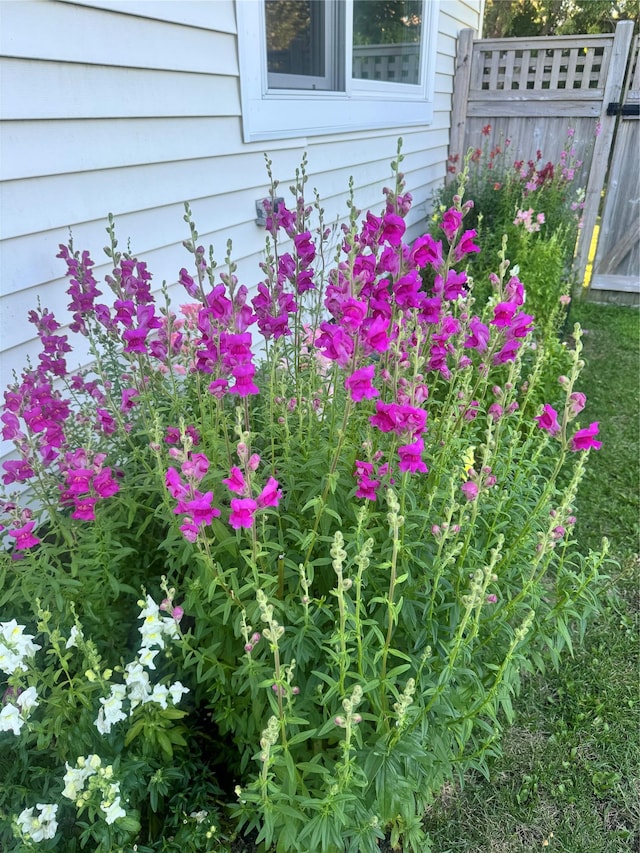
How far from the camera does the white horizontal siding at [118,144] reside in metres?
2.39

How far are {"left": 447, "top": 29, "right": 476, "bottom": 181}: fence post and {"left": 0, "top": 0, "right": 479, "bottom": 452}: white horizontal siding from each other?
4.90 metres

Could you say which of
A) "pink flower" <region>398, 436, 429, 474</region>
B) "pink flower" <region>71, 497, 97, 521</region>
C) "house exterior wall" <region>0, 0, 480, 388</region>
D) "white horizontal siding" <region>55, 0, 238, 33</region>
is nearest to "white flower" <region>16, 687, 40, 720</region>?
"pink flower" <region>71, 497, 97, 521</region>

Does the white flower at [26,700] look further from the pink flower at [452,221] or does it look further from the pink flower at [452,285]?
the pink flower at [452,221]

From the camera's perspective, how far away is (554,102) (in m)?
7.76

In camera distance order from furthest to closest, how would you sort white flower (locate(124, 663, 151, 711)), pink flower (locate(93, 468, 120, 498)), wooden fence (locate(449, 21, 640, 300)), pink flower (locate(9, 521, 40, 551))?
wooden fence (locate(449, 21, 640, 300))
pink flower (locate(93, 468, 120, 498))
pink flower (locate(9, 521, 40, 551))
white flower (locate(124, 663, 151, 711))

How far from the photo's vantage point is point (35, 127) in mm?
2434

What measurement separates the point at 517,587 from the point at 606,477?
8.19ft

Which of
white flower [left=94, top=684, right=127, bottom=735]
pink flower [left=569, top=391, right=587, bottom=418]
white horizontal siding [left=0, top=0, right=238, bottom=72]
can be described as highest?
white horizontal siding [left=0, top=0, right=238, bottom=72]

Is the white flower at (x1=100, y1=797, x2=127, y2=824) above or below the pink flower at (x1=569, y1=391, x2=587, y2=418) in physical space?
below

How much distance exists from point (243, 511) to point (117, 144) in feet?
7.03

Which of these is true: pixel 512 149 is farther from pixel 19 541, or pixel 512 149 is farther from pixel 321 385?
pixel 19 541

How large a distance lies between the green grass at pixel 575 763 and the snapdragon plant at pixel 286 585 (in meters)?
0.21

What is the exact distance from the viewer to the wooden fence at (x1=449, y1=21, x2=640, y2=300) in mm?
7395

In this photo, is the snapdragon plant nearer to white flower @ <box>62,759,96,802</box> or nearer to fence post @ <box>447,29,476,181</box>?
white flower @ <box>62,759,96,802</box>
